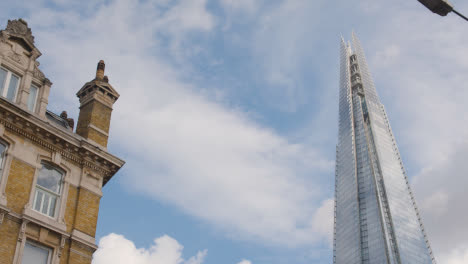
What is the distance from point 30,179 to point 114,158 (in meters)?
4.82

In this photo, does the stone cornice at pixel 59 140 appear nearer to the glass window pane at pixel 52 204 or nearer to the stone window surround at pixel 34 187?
the stone window surround at pixel 34 187

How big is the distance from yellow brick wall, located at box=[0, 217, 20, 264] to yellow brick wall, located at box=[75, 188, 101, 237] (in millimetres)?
3061

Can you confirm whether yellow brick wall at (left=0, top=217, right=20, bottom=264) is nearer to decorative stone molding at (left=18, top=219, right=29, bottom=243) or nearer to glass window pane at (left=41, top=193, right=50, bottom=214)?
decorative stone molding at (left=18, top=219, right=29, bottom=243)

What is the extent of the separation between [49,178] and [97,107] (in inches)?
213

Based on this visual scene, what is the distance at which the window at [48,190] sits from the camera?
2619 cm

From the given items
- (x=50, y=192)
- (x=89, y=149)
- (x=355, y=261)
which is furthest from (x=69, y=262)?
(x=355, y=261)

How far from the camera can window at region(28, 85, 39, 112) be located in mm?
28353

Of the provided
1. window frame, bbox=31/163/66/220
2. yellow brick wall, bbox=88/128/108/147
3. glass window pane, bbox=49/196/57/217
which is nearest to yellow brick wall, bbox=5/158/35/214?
window frame, bbox=31/163/66/220

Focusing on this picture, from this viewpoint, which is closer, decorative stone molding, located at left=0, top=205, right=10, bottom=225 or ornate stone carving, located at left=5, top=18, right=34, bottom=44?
decorative stone molding, located at left=0, top=205, right=10, bottom=225

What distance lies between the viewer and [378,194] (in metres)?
198

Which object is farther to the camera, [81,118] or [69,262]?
[81,118]

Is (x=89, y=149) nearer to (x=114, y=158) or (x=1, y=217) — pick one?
(x=114, y=158)

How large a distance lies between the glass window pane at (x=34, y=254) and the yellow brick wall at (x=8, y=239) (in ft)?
2.40

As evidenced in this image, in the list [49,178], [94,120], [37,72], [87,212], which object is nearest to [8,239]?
[49,178]
